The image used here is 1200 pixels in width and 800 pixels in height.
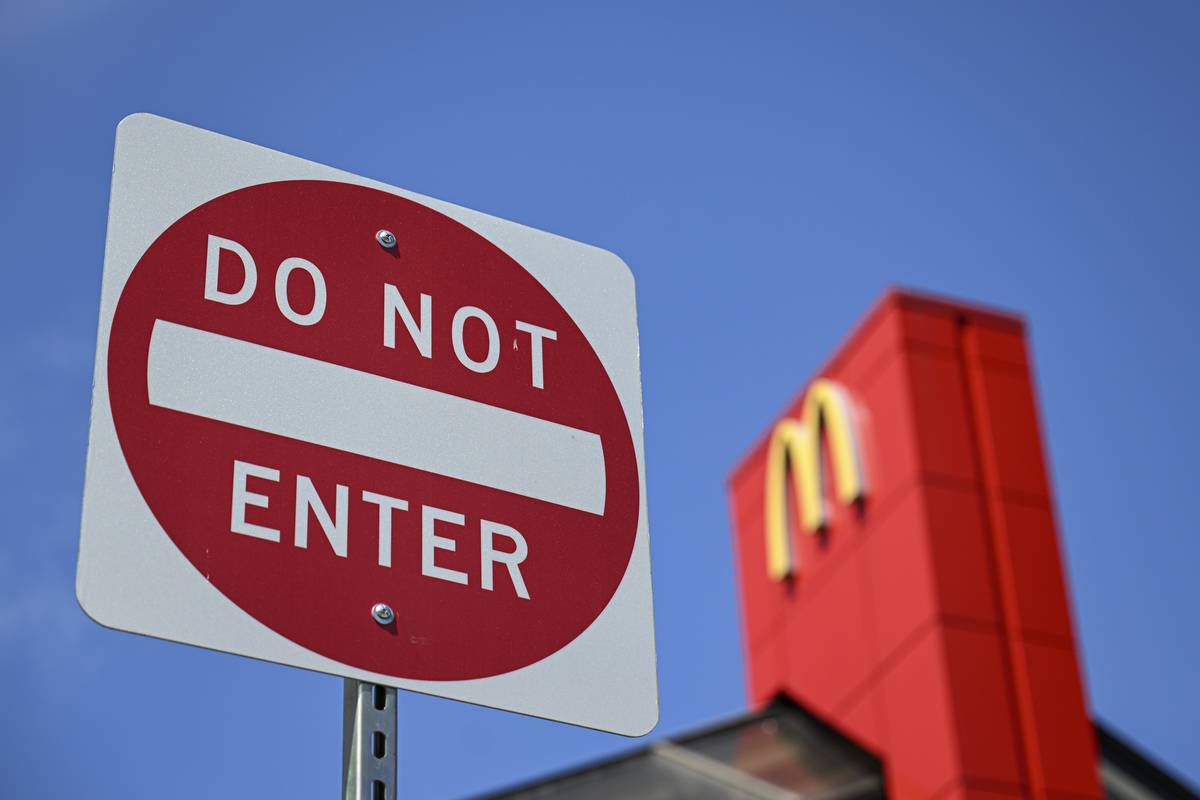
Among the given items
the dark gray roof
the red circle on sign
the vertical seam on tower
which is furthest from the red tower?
the red circle on sign

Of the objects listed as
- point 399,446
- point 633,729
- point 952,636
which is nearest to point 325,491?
point 399,446

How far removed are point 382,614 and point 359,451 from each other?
0.19 m

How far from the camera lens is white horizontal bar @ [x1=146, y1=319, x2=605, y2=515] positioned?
199 cm

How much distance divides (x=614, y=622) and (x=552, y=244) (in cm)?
53

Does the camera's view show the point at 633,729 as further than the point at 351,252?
No

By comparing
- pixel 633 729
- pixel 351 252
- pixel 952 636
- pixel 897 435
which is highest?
pixel 897 435

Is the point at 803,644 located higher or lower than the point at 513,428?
higher

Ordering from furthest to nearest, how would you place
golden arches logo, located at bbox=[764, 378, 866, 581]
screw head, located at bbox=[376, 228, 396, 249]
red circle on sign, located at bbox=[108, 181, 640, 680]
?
golden arches logo, located at bbox=[764, 378, 866, 581], screw head, located at bbox=[376, 228, 396, 249], red circle on sign, located at bbox=[108, 181, 640, 680]

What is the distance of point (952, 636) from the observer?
1161 cm

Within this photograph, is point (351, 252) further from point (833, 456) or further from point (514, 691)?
point (833, 456)

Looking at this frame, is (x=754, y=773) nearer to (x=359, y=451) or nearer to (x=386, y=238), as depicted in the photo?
(x=386, y=238)

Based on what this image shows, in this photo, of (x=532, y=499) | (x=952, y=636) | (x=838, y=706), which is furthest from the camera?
(x=838, y=706)

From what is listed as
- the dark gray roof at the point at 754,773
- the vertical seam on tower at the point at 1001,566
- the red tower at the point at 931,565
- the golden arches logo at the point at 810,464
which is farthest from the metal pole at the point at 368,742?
the golden arches logo at the point at 810,464

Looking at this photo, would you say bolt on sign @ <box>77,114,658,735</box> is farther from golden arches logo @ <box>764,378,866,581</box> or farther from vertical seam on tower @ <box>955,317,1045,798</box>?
golden arches logo @ <box>764,378,866,581</box>
